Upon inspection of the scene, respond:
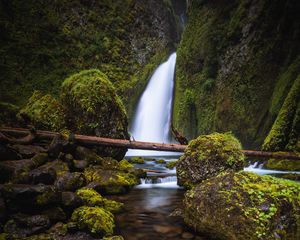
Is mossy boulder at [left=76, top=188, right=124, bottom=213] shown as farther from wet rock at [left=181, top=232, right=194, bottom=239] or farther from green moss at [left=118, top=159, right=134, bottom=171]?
green moss at [left=118, top=159, right=134, bottom=171]

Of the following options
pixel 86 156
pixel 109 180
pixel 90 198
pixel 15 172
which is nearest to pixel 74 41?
pixel 86 156

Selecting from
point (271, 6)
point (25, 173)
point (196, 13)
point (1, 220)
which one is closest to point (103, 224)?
point (1, 220)

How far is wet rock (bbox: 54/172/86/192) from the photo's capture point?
21.7ft

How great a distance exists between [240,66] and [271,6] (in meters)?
3.65

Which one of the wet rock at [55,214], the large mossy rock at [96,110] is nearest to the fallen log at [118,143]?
the large mossy rock at [96,110]

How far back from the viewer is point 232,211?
4176 mm

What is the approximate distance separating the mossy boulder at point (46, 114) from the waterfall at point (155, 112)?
992 centimetres

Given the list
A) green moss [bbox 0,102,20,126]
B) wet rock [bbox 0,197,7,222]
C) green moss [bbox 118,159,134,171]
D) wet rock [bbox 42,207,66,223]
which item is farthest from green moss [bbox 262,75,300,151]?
green moss [bbox 0,102,20,126]

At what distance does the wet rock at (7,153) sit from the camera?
23.8ft

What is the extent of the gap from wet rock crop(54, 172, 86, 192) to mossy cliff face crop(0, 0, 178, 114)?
15453 millimetres

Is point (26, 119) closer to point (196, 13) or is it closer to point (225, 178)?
point (225, 178)

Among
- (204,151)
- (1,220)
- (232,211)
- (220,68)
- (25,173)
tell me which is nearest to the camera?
(232,211)

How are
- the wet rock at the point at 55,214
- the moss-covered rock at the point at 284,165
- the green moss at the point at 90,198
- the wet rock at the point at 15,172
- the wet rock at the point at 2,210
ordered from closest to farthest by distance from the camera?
the wet rock at the point at 2,210 < the wet rock at the point at 55,214 < the green moss at the point at 90,198 < the wet rock at the point at 15,172 < the moss-covered rock at the point at 284,165

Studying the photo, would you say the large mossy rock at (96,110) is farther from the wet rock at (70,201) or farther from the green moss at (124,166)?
the wet rock at (70,201)
